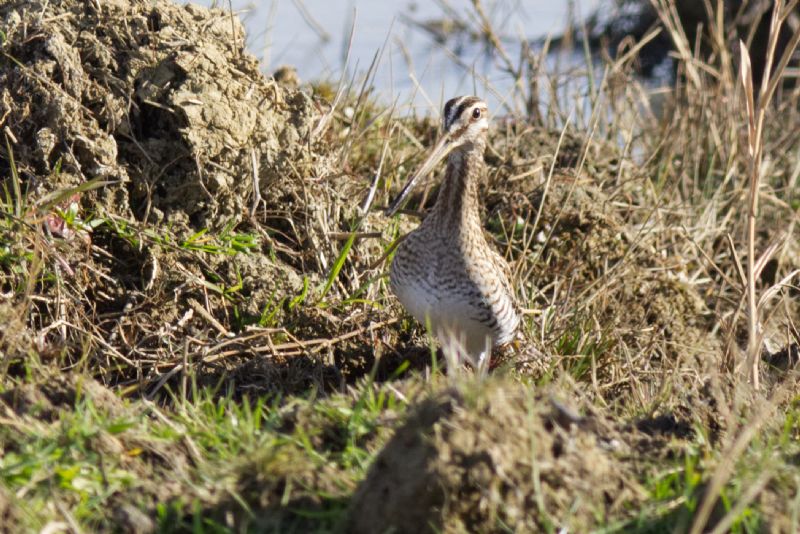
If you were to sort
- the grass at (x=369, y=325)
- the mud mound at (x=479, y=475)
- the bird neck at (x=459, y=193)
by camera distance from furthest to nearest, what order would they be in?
1. the bird neck at (x=459, y=193)
2. the grass at (x=369, y=325)
3. the mud mound at (x=479, y=475)

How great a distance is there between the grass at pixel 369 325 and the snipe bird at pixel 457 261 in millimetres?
291

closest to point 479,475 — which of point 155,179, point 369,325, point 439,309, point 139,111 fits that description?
point 439,309

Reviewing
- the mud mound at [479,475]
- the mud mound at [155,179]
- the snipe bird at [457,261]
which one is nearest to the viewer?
the mud mound at [479,475]

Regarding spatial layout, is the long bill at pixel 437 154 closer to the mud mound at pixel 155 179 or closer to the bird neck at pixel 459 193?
the bird neck at pixel 459 193

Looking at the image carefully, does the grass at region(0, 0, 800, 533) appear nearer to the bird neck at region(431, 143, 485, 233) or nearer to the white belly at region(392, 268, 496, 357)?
the white belly at region(392, 268, 496, 357)

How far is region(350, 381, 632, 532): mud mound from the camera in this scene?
10.2 ft

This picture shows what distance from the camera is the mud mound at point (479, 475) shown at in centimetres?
312

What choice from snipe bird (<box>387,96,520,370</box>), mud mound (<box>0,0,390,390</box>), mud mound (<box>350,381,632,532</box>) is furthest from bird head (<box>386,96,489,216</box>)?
mud mound (<box>350,381,632,532</box>)

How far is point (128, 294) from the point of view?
16.7ft

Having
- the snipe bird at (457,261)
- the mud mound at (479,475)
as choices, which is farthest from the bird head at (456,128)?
the mud mound at (479,475)

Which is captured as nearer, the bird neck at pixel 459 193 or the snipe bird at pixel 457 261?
the snipe bird at pixel 457 261

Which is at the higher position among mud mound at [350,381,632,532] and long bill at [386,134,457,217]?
long bill at [386,134,457,217]

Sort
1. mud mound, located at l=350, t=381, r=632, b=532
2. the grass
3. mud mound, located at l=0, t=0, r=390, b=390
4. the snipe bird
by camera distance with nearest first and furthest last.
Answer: mud mound, located at l=350, t=381, r=632, b=532 < the grass < mud mound, located at l=0, t=0, r=390, b=390 < the snipe bird

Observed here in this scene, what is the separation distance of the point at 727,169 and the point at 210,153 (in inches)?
143
